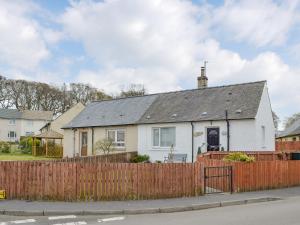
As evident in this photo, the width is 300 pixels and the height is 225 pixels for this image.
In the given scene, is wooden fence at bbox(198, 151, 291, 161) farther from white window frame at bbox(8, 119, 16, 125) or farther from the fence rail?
white window frame at bbox(8, 119, 16, 125)

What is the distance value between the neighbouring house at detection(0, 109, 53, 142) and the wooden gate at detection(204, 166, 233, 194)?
67969 mm

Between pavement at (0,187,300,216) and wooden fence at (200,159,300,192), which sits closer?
pavement at (0,187,300,216)

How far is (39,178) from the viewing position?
516 inches

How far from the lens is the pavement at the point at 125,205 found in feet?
36.7

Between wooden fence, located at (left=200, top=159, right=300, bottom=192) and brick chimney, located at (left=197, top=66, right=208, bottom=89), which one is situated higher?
brick chimney, located at (left=197, top=66, right=208, bottom=89)

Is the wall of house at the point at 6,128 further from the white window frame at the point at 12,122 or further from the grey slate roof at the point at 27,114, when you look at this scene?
the grey slate roof at the point at 27,114

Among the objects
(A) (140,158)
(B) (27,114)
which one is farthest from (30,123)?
(A) (140,158)

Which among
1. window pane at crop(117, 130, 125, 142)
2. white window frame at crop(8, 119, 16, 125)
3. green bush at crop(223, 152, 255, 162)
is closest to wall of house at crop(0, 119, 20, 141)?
white window frame at crop(8, 119, 16, 125)

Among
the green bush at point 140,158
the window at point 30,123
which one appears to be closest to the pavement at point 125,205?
the green bush at point 140,158

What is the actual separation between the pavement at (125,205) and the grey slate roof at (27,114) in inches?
2760

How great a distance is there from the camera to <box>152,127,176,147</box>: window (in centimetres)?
2620

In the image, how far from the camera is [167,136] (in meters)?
26.5

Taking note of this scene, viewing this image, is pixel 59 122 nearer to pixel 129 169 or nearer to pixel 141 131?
pixel 141 131

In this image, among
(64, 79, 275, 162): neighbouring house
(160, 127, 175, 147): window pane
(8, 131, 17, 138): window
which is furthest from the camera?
(8, 131, 17, 138): window
